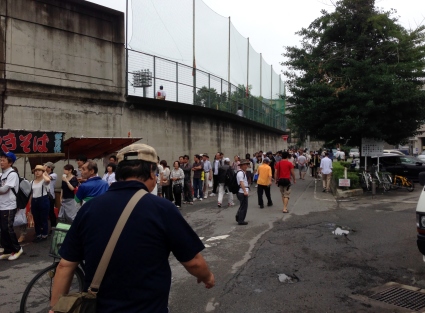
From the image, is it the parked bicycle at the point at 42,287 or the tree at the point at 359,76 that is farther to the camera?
the tree at the point at 359,76

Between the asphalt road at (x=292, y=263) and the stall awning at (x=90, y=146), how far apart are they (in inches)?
129

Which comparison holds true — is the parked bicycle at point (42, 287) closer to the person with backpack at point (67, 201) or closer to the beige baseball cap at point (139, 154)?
the beige baseball cap at point (139, 154)

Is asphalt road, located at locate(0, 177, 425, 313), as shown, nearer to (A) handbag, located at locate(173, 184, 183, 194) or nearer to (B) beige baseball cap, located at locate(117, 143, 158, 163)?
(A) handbag, located at locate(173, 184, 183, 194)

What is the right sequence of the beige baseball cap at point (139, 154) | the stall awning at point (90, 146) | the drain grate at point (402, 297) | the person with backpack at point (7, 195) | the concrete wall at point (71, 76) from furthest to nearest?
the concrete wall at point (71, 76), the stall awning at point (90, 146), the person with backpack at point (7, 195), the drain grate at point (402, 297), the beige baseball cap at point (139, 154)

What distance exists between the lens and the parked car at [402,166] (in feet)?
65.2

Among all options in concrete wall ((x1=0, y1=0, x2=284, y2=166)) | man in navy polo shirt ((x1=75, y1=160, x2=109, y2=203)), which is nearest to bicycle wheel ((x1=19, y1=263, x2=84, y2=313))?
man in navy polo shirt ((x1=75, y1=160, x2=109, y2=203))

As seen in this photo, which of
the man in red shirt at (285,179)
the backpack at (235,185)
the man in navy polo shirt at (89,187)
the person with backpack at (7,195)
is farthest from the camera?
the man in red shirt at (285,179)

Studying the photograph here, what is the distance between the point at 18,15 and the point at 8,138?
5.20 m

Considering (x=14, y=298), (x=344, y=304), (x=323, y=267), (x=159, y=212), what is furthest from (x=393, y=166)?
(x=159, y=212)

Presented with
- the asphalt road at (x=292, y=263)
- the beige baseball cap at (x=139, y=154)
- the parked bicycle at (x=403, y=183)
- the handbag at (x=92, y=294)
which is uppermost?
the beige baseball cap at (x=139, y=154)

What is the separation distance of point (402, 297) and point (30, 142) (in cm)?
799

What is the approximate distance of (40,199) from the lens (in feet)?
27.7

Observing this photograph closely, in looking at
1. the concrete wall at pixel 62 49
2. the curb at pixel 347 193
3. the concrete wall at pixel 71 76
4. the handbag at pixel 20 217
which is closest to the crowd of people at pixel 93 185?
the handbag at pixel 20 217

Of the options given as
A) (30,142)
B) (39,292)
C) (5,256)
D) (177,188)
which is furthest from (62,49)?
(39,292)
